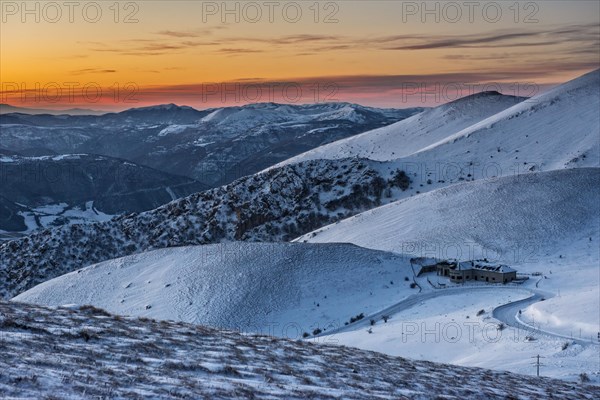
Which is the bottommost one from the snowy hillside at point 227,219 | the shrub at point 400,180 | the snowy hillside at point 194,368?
the snowy hillside at point 227,219

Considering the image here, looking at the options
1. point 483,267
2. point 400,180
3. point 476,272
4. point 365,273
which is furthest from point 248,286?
point 400,180

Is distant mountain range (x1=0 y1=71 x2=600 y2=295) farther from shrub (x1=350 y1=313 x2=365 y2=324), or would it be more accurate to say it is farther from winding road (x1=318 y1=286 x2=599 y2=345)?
shrub (x1=350 y1=313 x2=365 y2=324)

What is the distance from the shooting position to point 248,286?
150 feet

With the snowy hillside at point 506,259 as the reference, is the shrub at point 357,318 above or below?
below

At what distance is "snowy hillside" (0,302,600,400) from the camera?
9.41 m

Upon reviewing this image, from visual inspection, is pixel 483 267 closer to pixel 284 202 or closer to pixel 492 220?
pixel 492 220

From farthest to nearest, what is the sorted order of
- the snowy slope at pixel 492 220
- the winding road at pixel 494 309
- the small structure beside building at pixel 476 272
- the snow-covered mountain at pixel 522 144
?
the snow-covered mountain at pixel 522 144 → the snowy slope at pixel 492 220 → the small structure beside building at pixel 476 272 → the winding road at pixel 494 309

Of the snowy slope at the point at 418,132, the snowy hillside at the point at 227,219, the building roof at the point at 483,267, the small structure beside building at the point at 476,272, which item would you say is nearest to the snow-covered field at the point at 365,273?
the snowy hillside at the point at 227,219

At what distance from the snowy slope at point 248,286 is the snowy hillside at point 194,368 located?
2373 centimetres

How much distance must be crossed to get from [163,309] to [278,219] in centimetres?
5083

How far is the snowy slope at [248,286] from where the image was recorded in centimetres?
4194

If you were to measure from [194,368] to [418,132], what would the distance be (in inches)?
6597

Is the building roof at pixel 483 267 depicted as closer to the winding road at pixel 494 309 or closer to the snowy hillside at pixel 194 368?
the winding road at pixel 494 309

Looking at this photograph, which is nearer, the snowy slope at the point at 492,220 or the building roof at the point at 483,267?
the building roof at the point at 483,267
